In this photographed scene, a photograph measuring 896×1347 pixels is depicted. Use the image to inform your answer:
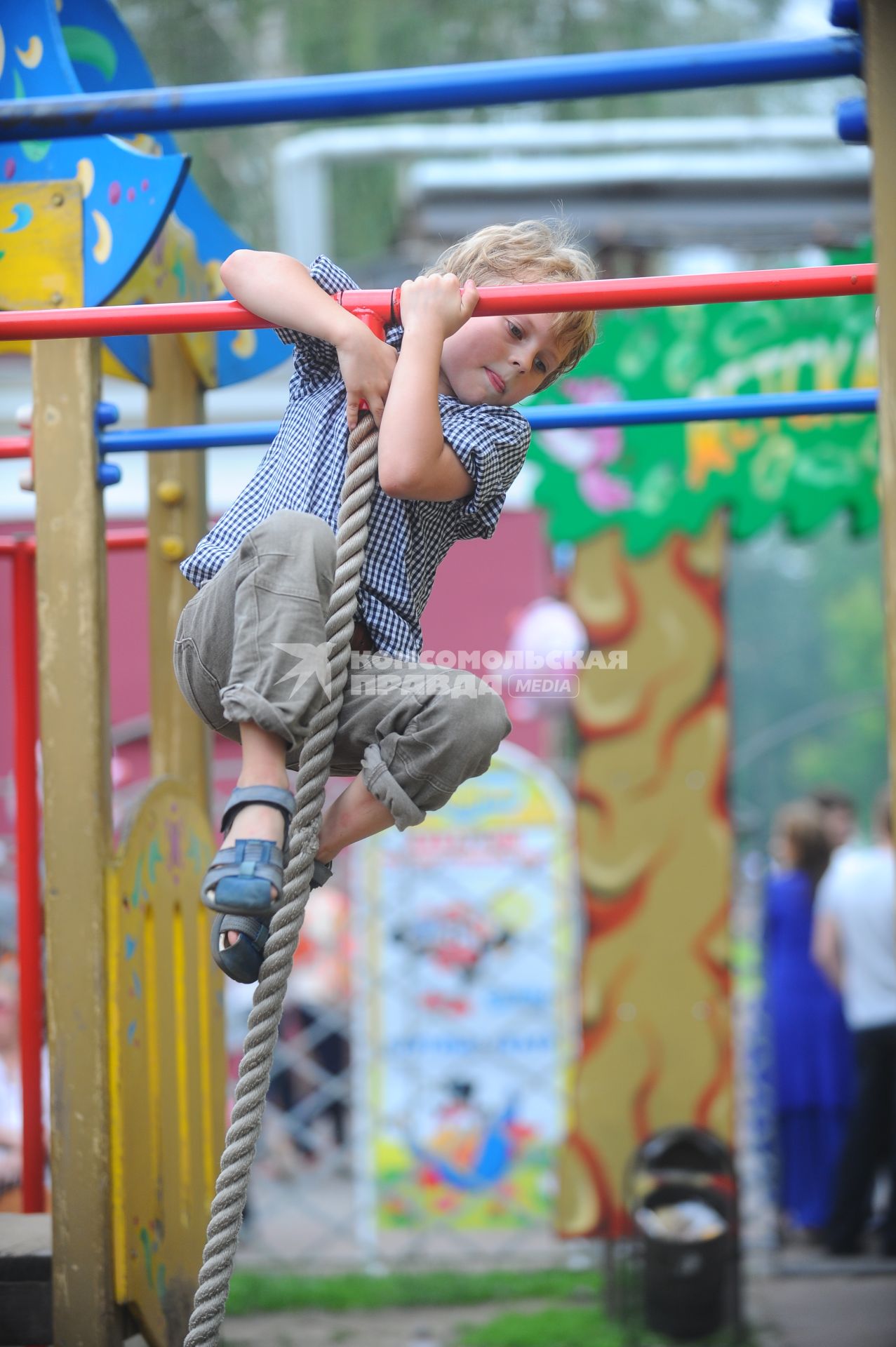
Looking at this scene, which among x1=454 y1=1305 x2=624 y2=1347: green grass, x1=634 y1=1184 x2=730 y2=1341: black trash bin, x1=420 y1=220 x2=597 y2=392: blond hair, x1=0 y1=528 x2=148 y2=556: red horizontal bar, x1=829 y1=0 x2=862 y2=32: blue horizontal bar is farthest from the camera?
x1=634 y1=1184 x2=730 y2=1341: black trash bin

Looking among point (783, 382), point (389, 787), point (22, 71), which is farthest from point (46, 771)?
point (783, 382)

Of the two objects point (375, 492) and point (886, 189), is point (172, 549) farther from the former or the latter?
point (886, 189)

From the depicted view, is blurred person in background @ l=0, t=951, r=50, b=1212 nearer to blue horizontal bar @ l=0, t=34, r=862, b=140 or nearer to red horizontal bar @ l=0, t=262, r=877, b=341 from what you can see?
red horizontal bar @ l=0, t=262, r=877, b=341

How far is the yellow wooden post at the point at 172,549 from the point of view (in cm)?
291

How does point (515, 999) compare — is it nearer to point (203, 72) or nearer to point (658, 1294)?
point (658, 1294)

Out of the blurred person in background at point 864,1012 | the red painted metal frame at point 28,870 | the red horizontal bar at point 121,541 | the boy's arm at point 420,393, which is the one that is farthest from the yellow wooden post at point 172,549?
the blurred person in background at point 864,1012

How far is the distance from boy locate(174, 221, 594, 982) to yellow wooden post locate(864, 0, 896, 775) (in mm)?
533

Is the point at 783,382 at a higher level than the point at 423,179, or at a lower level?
lower

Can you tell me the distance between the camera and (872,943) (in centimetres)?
503

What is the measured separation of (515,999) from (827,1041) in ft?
3.83

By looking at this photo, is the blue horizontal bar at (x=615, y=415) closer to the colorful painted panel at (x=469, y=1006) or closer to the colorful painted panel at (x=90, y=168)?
the colorful painted panel at (x=90, y=168)

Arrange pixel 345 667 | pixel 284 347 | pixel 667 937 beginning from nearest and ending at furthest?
pixel 345 667
pixel 284 347
pixel 667 937

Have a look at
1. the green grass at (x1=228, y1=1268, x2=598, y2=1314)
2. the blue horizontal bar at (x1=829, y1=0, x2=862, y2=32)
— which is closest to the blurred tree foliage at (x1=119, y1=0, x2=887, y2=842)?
the green grass at (x1=228, y1=1268, x2=598, y2=1314)

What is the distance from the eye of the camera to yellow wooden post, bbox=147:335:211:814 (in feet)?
9.54
